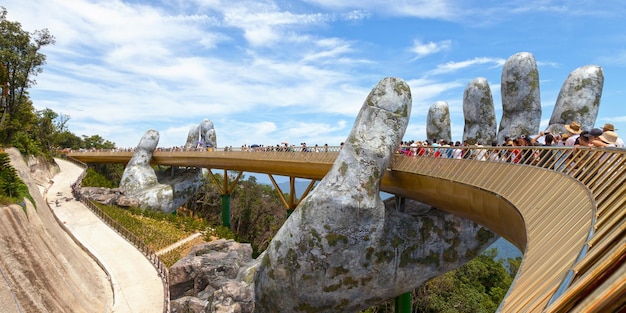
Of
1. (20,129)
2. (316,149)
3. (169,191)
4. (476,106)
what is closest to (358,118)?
(316,149)

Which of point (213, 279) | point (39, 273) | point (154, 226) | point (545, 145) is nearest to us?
point (545, 145)

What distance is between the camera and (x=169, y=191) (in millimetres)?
35938

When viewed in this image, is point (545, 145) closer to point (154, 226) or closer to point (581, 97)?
point (581, 97)

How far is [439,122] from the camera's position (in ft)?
72.1

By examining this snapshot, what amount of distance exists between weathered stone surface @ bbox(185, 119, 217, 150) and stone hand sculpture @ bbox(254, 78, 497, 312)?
28.2 m

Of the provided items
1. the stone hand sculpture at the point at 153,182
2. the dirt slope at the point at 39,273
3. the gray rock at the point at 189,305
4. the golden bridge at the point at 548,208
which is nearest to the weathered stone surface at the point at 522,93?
the golden bridge at the point at 548,208

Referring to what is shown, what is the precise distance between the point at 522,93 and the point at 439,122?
4615 mm

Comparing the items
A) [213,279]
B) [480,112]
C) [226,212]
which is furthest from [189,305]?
[226,212]

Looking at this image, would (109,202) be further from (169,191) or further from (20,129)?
(20,129)

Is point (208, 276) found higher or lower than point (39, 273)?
lower

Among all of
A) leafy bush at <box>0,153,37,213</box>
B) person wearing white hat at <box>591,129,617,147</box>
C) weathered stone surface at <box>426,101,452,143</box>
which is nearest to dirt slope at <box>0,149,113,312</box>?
leafy bush at <box>0,153,37,213</box>

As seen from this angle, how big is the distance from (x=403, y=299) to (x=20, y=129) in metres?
33.7

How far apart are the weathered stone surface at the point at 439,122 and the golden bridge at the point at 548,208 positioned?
22.4 feet

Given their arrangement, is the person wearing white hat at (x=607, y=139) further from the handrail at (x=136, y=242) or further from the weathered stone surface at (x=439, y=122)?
the handrail at (x=136, y=242)
